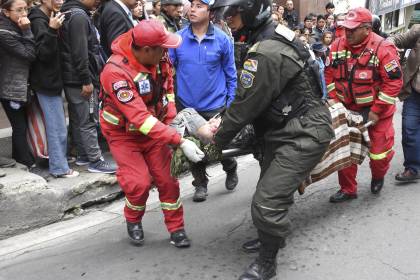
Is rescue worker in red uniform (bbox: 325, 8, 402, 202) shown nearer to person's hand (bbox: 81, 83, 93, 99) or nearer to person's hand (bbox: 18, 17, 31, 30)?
person's hand (bbox: 81, 83, 93, 99)

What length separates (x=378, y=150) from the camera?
473cm

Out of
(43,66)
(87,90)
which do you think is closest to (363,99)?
(87,90)

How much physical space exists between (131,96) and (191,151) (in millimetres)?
579

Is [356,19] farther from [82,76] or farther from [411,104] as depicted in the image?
[82,76]

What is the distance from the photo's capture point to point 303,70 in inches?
130

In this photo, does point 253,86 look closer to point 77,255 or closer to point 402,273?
point 402,273

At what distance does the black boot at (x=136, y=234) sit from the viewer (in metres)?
4.06

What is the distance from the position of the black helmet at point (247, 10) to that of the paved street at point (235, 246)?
1.74 metres

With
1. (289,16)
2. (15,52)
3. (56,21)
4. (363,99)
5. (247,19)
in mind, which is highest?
(247,19)

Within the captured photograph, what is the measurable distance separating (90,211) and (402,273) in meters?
2.89

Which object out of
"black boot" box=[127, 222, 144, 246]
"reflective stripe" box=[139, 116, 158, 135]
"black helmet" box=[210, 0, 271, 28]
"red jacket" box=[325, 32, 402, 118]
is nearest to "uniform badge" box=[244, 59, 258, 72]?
"black helmet" box=[210, 0, 271, 28]

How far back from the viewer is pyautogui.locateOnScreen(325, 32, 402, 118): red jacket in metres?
4.52

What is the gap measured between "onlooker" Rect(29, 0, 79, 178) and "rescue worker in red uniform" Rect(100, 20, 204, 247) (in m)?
1.28

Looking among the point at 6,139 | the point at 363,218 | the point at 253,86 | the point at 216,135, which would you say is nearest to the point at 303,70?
the point at 253,86
